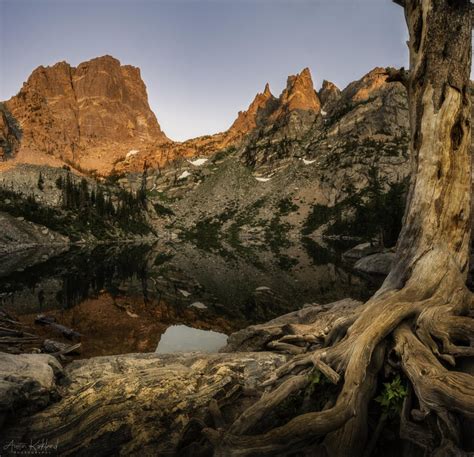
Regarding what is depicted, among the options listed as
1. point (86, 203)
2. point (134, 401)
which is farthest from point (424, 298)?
point (86, 203)

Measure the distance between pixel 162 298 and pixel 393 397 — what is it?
21985 millimetres

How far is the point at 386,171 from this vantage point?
151375mm

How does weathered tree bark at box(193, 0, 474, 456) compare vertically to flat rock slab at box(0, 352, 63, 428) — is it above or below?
above

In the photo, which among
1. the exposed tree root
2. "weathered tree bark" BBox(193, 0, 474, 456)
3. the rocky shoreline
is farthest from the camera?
the rocky shoreline

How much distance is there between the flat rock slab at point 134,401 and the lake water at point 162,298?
17.0 feet


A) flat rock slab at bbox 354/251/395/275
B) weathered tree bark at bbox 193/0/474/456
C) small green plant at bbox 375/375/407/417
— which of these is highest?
weathered tree bark at bbox 193/0/474/456

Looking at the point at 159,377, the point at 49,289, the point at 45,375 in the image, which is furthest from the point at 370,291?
the point at 49,289

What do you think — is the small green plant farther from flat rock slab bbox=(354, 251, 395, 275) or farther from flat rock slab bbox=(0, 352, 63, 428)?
flat rock slab bbox=(354, 251, 395, 275)

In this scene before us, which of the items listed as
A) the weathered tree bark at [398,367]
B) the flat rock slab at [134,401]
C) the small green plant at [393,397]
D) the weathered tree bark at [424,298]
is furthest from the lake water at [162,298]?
the small green plant at [393,397]

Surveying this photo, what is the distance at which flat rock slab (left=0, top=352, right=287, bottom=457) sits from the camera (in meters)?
5.84

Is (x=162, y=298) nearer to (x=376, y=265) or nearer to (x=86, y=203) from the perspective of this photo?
(x=376, y=265)

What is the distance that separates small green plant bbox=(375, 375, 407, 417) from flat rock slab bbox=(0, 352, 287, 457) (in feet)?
9.50

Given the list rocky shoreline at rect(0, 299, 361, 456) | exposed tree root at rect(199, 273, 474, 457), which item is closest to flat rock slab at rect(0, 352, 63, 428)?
rocky shoreline at rect(0, 299, 361, 456)

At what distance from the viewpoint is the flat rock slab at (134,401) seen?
19.2ft
